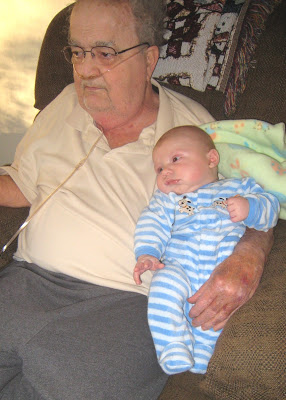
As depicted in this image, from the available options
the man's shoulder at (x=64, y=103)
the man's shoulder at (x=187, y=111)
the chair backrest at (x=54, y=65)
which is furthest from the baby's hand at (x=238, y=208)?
the chair backrest at (x=54, y=65)

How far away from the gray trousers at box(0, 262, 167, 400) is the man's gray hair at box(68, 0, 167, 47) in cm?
88

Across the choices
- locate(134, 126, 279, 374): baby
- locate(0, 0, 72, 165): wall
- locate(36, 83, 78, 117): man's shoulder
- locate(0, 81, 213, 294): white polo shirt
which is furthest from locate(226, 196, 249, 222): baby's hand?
locate(0, 0, 72, 165): wall

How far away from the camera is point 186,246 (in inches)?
40.3

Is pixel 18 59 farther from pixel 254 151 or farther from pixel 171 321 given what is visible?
pixel 171 321

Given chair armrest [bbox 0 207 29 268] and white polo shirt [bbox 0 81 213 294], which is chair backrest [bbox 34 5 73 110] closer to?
white polo shirt [bbox 0 81 213 294]

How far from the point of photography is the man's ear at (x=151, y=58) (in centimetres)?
135

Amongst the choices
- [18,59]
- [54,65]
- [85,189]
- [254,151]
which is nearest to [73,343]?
[85,189]

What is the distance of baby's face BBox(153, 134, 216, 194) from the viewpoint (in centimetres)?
109

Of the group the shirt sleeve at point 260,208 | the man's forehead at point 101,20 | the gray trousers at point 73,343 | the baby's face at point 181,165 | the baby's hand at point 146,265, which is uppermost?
the man's forehead at point 101,20

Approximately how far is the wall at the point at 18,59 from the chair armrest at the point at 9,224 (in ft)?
4.35

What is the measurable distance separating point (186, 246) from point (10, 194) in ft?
2.28

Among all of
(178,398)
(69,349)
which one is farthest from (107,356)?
(178,398)

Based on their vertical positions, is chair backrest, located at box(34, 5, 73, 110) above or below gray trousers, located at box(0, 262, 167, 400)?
above

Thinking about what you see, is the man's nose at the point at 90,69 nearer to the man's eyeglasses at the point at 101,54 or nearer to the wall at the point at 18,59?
the man's eyeglasses at the point at 101,54
